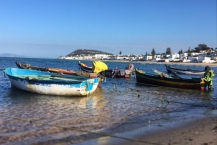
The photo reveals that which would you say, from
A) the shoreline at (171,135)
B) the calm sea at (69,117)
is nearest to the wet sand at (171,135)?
the shoreline at (171,135)

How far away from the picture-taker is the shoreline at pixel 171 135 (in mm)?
6934

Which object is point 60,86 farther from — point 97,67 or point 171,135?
point 97,67

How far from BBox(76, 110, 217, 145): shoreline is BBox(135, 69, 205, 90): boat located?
42.2 ft

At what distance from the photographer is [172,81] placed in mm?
23531

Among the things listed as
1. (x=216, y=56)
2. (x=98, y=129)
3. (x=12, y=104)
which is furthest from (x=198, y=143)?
(x=216, y=56)

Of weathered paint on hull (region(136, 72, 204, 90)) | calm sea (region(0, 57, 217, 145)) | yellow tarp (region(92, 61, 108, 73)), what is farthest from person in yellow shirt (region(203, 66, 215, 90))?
yellow tarp (region(92, 61, 108, 73))

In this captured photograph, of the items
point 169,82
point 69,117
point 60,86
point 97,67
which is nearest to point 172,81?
point 169,82

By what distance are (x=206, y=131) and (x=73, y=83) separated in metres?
8.99

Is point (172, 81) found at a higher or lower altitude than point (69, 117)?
higher

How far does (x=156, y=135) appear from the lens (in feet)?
25.2

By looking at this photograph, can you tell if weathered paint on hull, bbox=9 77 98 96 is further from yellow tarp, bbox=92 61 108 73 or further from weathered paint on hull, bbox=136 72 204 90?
→ yellow tarp, bbox=92 61 108 73

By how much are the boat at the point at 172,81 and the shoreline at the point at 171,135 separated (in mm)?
12862

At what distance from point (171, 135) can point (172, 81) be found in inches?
642

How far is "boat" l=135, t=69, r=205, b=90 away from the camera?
864 inches
